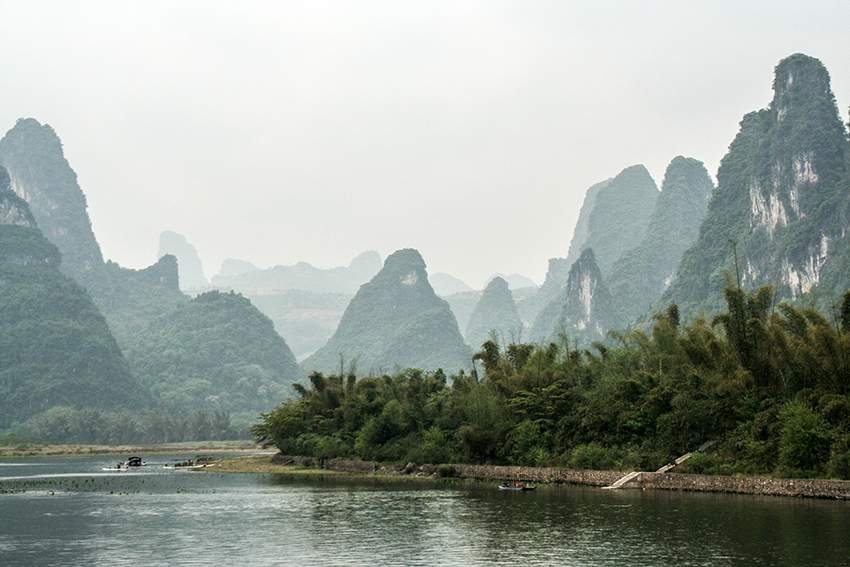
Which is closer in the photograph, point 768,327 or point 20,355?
point 768,327

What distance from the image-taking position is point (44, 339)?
476ft

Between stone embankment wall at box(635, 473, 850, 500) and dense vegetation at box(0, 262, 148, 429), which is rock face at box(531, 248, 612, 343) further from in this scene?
stone embankment wall at box(635, 473, 850, 500)

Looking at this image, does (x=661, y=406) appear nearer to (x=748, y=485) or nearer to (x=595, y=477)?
(x=595, y=477)

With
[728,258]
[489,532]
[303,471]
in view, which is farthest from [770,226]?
[489,532]

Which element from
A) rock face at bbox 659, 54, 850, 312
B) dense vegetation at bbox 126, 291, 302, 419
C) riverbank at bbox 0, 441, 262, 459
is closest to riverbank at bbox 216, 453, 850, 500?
riverbank at bbox 0, 441, 262, 459

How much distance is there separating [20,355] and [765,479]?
13976cm

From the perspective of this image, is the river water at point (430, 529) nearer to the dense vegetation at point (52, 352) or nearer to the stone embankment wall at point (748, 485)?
the stone embankment wall at point (748, 485)

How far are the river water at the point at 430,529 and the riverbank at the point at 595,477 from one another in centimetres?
81

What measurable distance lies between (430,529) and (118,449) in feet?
307

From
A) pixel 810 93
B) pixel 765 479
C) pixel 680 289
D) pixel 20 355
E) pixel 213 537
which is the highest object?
pixel 810 93

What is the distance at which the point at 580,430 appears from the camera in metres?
39.3

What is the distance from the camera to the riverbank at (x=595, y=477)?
27422 millimetres

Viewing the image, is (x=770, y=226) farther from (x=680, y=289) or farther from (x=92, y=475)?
(x=92, y=475)

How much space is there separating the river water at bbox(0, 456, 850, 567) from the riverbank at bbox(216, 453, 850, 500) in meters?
0.81
